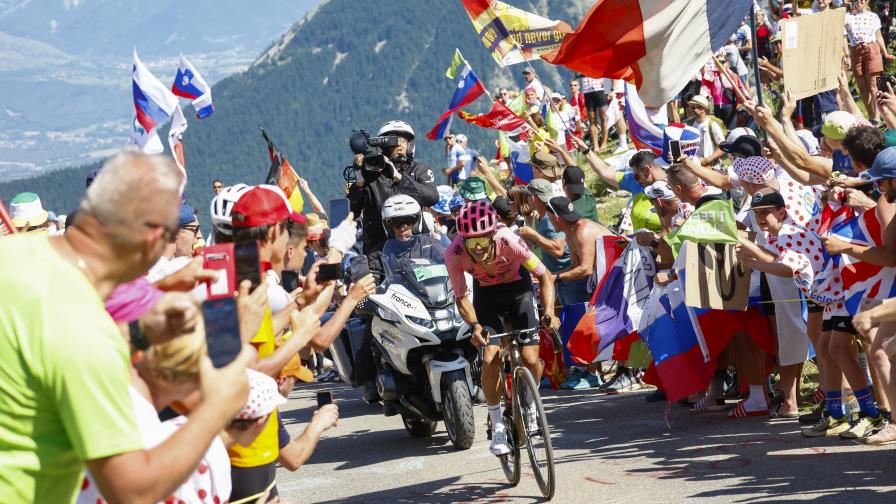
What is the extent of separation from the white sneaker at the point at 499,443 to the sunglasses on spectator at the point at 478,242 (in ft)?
3.97

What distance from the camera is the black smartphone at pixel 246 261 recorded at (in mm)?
4129

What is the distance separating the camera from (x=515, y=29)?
506 inches

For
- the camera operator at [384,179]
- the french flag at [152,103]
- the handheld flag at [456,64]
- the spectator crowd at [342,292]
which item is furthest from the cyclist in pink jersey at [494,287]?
the handheld flag at [456,64]

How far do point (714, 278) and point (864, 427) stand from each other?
164 cm

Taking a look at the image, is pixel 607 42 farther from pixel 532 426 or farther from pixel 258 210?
pixel 258 210

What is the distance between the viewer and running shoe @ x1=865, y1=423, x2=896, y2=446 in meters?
7.50

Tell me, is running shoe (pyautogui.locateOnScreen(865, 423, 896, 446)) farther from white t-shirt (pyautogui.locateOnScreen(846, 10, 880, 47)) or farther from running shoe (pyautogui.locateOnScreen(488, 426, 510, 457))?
white t-shirt (pyautogui.locateOnScreen(846, 10, 880, 47))

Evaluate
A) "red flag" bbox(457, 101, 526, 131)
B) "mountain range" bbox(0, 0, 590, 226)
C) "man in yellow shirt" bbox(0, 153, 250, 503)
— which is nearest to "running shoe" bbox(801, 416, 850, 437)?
"red flag" bbox(457, 101, 526, 131)

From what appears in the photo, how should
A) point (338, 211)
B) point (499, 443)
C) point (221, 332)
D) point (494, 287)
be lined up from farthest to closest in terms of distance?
point (494, 287) → point (499, 443) → point (338, 211) → point (221, 332)

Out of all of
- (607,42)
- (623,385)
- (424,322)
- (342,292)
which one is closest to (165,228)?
(342,292)

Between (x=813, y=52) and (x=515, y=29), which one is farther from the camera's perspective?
(x=515, y=29)

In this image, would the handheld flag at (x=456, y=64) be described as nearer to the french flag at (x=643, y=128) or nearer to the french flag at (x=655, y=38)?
the french flag at (x=643, y=128)

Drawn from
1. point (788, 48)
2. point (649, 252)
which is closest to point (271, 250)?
point (788, 48)

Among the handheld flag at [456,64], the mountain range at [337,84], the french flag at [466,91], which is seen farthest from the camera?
the mountain range at [337,84]
